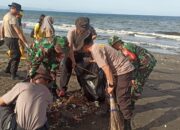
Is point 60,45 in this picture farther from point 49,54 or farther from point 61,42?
point 49,54

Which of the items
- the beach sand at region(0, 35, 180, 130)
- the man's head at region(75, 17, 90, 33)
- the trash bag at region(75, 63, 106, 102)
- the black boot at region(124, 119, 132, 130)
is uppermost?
the man's head at region(75, 17, 90, 33)

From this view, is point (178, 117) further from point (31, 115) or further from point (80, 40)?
point (31, 115)

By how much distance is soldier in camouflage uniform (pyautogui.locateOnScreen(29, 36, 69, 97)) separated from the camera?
20.5 ft

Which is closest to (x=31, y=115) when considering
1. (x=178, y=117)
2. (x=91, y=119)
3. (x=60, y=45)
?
(x=60, y=45)

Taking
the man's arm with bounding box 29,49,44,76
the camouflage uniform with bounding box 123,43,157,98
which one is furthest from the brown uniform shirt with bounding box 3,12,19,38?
the camouflage uniform with bounding box 123,43,157,98

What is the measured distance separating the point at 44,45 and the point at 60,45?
1.07 feet

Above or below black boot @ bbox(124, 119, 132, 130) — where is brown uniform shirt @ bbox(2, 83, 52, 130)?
above

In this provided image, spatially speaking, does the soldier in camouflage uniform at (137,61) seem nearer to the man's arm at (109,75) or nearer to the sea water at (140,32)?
the man's arm at (109,75)

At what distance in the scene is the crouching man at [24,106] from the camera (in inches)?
171

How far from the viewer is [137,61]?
6660 millimetres

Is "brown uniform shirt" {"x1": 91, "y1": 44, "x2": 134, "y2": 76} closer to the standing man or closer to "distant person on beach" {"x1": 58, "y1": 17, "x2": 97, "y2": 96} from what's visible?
"distant person on beach" {"x1": 58, "y1": 17, "x2": 97, "y2": 96}

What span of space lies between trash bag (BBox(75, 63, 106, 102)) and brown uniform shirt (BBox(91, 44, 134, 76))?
1.18 metres

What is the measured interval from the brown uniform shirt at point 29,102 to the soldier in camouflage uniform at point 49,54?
5.63 ft

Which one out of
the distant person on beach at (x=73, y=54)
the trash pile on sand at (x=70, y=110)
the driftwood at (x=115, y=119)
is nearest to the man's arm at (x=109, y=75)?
the driftwood at (x=115, y=119)
